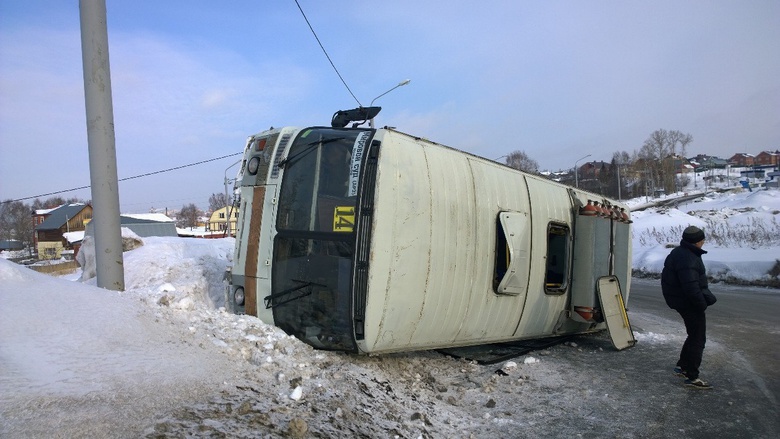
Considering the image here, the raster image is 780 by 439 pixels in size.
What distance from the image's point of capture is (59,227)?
2736 inches

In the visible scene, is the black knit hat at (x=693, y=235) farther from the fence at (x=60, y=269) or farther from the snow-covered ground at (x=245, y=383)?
the fence at (x=60, y=269)

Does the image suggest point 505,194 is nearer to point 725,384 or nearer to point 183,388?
point 725,384

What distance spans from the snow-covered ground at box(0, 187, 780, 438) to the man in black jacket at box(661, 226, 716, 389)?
0.38 metres

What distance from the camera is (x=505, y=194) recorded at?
627 centimetres

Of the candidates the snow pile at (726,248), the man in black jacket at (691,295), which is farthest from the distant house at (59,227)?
the man in black jacket at (691,295)

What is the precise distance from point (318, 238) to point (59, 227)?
79432 millimetres

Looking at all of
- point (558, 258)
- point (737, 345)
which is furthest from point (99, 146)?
point (737, 345)

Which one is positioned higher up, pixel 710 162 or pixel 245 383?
pixel 710 162

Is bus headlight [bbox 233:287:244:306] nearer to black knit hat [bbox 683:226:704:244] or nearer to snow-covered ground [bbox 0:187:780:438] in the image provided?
snow-covered ground [bbox 0:187:780:438]

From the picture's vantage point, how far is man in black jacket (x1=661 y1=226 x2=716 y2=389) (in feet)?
18.5

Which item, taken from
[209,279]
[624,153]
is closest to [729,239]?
[209,279]

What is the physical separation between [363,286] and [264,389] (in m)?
1.30

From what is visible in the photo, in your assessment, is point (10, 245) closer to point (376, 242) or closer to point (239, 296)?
point (239, 296)

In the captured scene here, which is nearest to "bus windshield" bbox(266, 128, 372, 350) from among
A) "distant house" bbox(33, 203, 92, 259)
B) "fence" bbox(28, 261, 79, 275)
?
"fence" bbox(28, 261, 79, 275)
